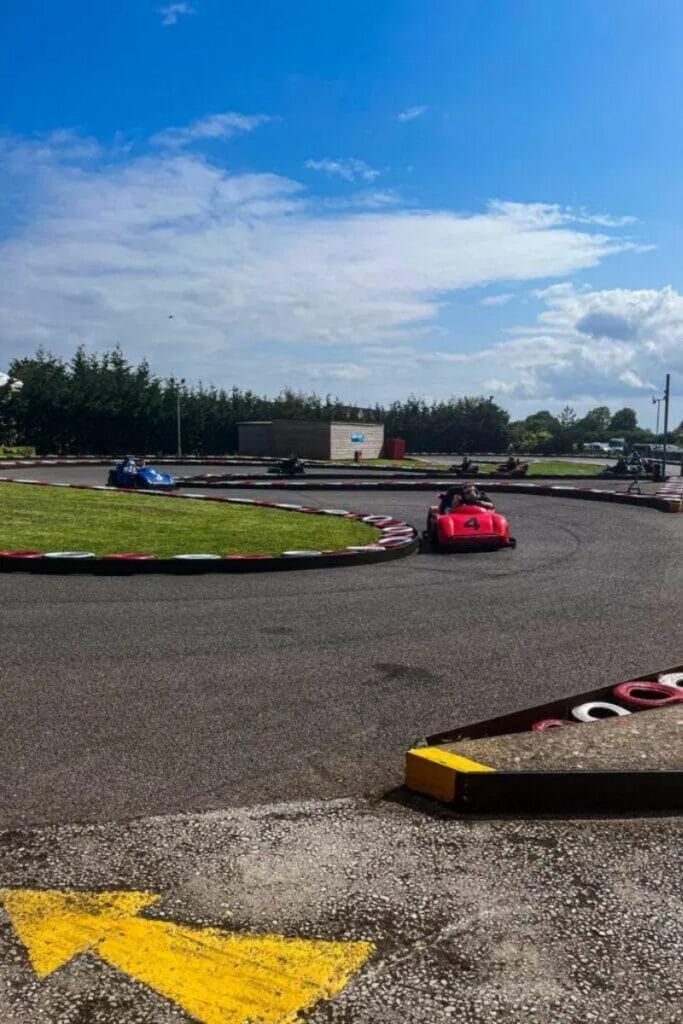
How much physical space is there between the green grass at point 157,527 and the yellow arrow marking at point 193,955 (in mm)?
7986

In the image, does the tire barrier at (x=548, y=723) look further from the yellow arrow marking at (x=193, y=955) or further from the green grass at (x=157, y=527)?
the green grass at (x=157, y=527)

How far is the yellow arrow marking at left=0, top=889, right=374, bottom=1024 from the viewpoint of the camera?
240cm

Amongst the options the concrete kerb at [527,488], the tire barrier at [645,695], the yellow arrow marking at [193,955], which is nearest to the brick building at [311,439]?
the concrete kerb at [527,488]

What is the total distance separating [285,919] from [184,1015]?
1.75 feet

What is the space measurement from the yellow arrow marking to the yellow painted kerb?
116 centimetres

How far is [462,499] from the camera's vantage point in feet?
43.5

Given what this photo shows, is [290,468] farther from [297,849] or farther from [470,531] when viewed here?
[297,849]

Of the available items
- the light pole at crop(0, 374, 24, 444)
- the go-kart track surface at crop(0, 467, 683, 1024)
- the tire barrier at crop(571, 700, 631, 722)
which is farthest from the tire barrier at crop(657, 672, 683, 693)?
the light pole at crop(0, 374, 24, 444)

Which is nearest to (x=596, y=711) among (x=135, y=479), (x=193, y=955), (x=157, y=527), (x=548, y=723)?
(x=548, y=723)

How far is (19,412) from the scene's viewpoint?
50219 millimetres

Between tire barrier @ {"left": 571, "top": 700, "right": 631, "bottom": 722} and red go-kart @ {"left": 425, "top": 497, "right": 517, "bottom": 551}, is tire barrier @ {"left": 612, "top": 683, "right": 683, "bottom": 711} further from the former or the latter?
red go-kart @ {"left": 425, "top": 497, "right": 517, "bottom": 551}

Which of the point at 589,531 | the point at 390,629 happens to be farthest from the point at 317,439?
the point at 390,629

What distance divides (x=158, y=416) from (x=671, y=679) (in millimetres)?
52114

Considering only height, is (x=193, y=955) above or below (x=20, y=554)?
below
